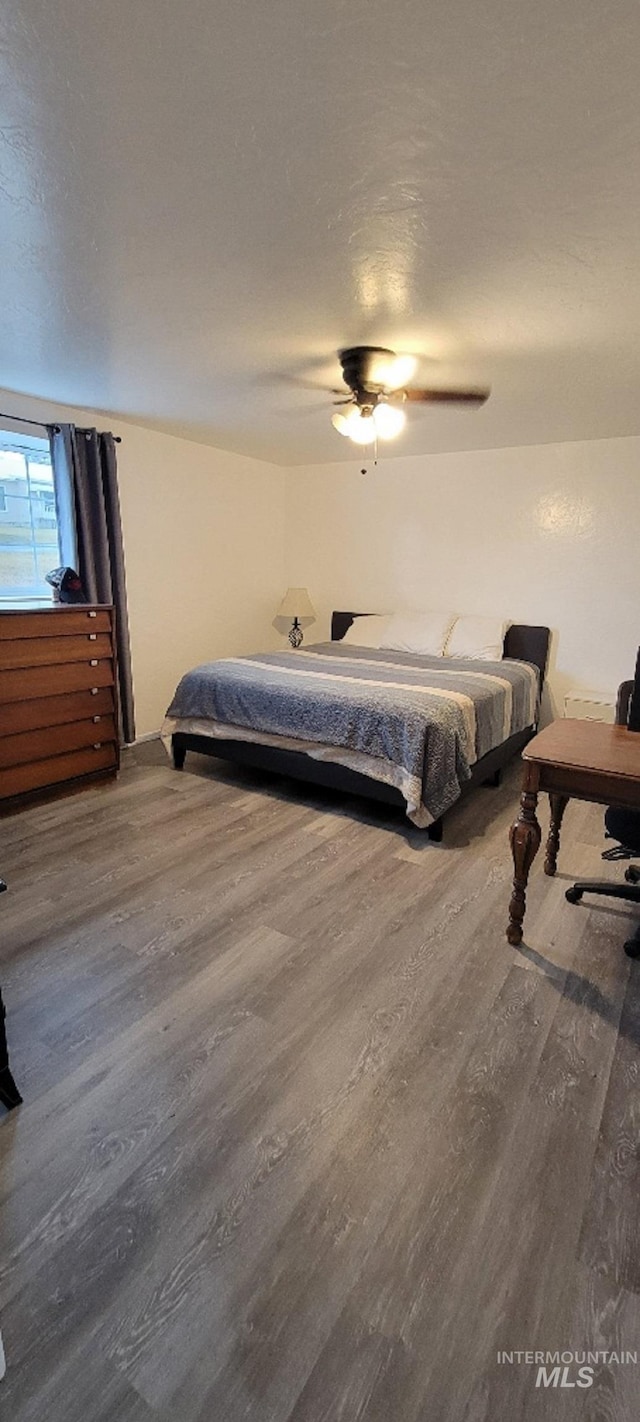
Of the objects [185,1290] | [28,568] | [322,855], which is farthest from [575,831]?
[28,568]

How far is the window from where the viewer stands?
134 inches

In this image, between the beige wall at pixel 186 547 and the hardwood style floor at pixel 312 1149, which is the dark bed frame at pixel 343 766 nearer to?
the hardwood style floor at pixel 312 1149

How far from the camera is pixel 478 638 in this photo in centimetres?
421

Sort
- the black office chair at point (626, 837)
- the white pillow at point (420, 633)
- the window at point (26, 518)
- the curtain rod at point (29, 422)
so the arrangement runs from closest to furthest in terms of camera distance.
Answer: the black office chair at point (626, 837) < the curtain rod at point (29, 422) < the window at point (26, 518) < the white pillow at point (420, 633)

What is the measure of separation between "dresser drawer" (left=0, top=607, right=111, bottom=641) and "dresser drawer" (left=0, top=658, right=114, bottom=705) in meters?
0.18

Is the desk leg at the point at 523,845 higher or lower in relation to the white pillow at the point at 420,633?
lower

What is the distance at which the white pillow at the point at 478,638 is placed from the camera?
13.6 feet

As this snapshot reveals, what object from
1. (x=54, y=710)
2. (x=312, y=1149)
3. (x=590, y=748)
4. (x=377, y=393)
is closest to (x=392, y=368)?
(x=377, y=393)

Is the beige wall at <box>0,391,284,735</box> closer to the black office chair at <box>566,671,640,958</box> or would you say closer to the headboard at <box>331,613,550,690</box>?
the headboard at <box>331,613,550,690</box>

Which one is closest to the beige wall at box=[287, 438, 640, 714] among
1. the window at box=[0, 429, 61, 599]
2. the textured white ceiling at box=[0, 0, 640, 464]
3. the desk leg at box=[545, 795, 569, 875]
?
the textured white ceiling at box=[0, 0, 640, 464]

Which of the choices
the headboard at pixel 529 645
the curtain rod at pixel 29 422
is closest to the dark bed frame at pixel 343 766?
the headboard at pixel 529 645

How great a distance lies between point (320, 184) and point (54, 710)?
260cm

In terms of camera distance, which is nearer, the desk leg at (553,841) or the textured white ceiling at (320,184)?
the textured white ceiling at (320,184)

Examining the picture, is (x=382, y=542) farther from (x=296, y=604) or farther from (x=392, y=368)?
(x=392, y=368)
